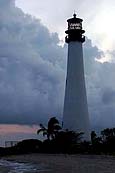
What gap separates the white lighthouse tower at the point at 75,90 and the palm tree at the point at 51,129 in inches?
424

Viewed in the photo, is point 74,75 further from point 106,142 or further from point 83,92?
point 106,142

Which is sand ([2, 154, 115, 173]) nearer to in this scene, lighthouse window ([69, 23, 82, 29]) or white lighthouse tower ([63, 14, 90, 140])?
white lighthouse tower ([63, 14, 90, 140])

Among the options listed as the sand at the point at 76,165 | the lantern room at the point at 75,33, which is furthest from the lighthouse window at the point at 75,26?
the sand at the point at 76,165

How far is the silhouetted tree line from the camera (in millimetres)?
66812

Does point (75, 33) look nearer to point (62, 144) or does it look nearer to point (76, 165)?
point (62, 144)

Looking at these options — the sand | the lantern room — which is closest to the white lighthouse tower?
the lantern room

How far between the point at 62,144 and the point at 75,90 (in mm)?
10171

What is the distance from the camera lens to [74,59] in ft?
221

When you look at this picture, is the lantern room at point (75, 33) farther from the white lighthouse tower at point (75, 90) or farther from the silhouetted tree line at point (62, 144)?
the silhouetted tree line at point (62, 144)

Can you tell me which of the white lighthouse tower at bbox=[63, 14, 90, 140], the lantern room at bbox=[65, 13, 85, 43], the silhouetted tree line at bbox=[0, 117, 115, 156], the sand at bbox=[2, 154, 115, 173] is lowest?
the sand at bbox=[2, 154, 115, 173]

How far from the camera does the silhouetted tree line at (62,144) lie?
2630 inches

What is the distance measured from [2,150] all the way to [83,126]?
19671mm

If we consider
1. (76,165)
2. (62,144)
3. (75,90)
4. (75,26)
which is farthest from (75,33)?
(76,165)

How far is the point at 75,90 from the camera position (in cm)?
6638
